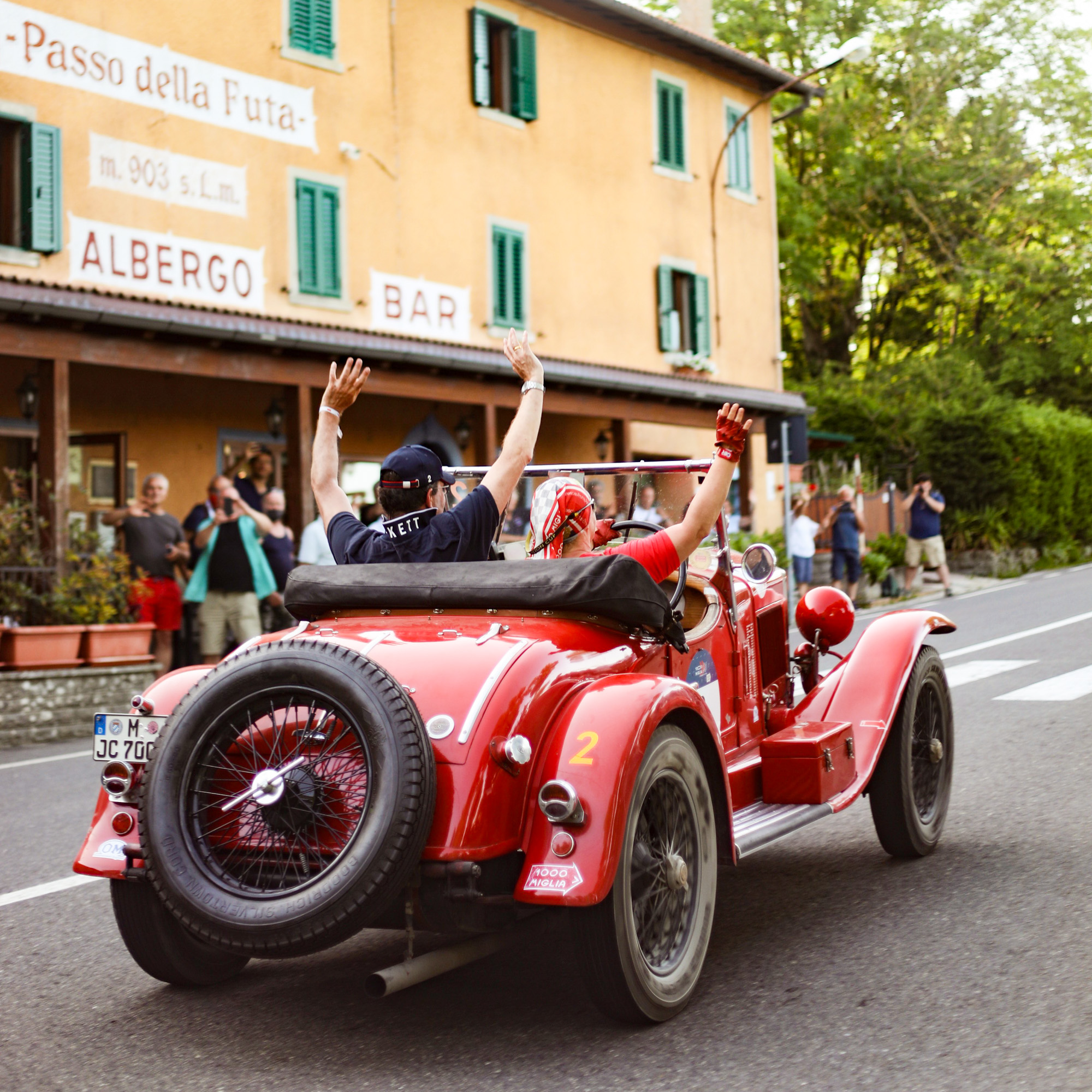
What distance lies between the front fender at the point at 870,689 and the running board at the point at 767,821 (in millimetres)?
350

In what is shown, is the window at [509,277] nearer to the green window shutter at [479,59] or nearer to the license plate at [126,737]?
the green window shutter at [479,59]

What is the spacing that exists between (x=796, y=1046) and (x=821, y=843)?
104 inches

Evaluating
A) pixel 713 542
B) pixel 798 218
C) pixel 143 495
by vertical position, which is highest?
pixel 798 218

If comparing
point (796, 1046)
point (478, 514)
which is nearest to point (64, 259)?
point (478, 514)

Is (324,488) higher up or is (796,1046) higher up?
(324,488)

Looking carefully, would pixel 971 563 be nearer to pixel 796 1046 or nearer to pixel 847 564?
pixel 847 564

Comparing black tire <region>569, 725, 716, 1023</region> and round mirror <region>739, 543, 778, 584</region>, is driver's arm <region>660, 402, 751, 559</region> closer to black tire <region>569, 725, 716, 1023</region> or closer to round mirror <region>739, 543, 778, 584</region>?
black tire <region>569, 725, 716, 1023</region>

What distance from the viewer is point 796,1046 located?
368 centimetres

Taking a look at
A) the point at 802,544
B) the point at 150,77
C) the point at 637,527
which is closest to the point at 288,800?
the point at 637,527

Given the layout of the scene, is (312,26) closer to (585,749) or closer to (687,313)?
(687,313)

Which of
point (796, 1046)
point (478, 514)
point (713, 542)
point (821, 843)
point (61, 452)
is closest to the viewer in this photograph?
point (796, 1046)

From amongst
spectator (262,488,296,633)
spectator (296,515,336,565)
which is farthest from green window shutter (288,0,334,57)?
spectator (296,515,336,565)

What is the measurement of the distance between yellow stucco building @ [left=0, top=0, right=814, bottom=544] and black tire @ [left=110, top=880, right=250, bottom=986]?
9.66 metres

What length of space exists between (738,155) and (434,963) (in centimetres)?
2520
